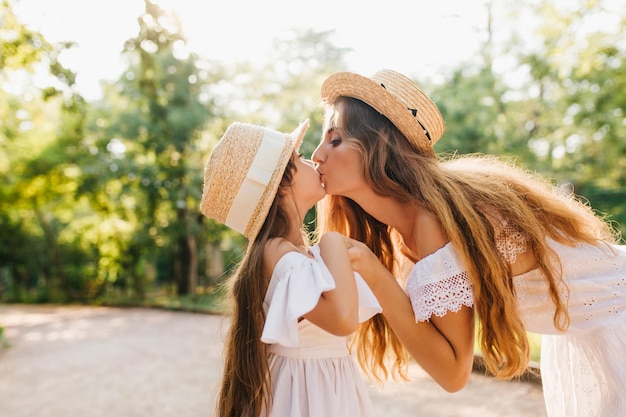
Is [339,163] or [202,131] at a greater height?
[202,131]

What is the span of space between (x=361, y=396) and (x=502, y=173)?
1096 millimetres

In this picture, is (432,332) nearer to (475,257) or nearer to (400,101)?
(475,257)

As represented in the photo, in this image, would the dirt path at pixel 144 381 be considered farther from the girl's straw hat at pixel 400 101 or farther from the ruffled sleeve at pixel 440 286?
the girl's straw hat at pixel 400 101

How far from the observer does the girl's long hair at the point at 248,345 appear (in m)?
1.87

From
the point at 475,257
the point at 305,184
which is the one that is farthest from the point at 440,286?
the point at 305,184

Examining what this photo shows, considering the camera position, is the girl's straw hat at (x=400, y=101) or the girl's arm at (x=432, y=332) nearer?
the girl's arm at (x=432, y=332)

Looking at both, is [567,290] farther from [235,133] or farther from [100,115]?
[100,115]

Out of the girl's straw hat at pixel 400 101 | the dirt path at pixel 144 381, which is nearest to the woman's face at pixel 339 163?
the girl's straw hat at pixel 400 101

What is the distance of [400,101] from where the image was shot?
2178mm

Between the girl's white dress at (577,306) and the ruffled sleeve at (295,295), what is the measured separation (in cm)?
25

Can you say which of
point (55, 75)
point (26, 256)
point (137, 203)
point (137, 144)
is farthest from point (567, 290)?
point (26, 256)

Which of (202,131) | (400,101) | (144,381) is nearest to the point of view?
(400,101)

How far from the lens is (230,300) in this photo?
2.14 meters

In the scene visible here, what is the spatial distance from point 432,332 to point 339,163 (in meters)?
0.82
